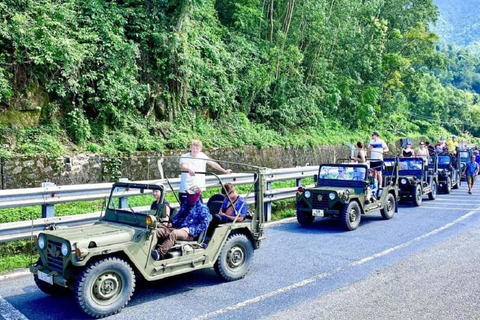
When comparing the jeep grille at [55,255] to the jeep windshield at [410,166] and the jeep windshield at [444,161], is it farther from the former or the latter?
the jeep windshield at [444,161]

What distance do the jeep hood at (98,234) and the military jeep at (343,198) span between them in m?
5.61

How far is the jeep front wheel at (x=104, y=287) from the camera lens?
4.68m

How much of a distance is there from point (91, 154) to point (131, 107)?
101 inches

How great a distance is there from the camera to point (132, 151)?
39.5 ft

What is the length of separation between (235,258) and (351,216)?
4433 mm

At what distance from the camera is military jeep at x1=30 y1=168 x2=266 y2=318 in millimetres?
4734

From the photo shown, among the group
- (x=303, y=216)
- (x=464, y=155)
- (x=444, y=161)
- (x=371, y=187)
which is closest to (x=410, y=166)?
Result: (x=444, y=161)

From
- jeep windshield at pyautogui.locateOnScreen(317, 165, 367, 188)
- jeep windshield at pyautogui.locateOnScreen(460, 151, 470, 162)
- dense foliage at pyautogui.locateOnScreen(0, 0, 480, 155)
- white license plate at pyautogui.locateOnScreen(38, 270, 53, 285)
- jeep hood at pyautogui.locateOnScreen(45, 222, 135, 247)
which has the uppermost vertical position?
dense foliage at pyautogui.locateOnScreen(0, 0, 480, 155)

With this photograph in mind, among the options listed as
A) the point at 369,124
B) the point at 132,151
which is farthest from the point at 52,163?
the point at 369,124

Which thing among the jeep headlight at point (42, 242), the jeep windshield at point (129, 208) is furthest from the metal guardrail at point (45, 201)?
the jeep headlight at point (42, 242)

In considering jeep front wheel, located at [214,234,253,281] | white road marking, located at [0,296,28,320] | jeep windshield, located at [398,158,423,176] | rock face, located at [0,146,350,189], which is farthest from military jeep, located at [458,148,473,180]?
white road marking, located at [0,296,28,320]

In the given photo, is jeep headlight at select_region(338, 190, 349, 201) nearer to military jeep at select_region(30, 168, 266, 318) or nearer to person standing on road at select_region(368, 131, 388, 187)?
person standing on road at select_region(368, 131, 388, 187)

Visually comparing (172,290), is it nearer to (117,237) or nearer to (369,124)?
(117,237)

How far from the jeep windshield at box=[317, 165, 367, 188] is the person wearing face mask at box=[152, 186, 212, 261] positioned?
5.56 m
